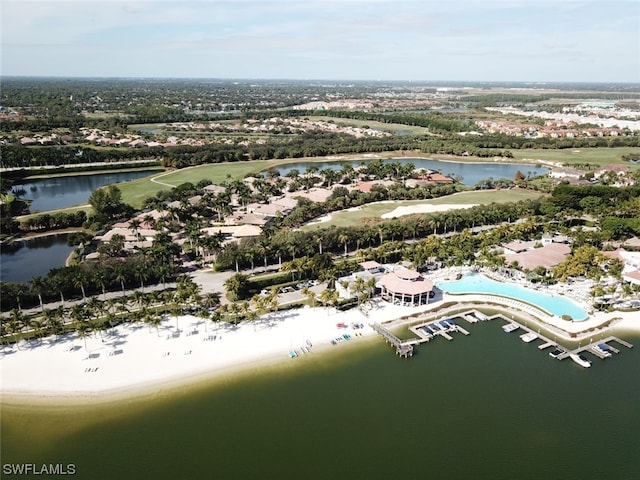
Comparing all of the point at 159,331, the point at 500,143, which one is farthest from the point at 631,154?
the point at 159,331

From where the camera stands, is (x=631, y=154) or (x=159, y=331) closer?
(x=159, y=331)

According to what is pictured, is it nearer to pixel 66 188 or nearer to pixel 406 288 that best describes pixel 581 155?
pixel 406 288

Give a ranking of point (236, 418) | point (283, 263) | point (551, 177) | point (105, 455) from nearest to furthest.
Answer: point (105, 455) → point (236, 418) → point (283, 263) → point (551, 177)

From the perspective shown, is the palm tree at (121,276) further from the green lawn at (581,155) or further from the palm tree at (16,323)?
the green lawn at (581,155)

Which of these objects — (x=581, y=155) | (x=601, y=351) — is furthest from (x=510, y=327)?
(x=581, y=155)

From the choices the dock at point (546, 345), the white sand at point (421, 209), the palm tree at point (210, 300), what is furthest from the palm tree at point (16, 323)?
the white sand at point (421, 209)

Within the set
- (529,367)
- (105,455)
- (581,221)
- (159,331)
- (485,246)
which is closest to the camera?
(105,455)

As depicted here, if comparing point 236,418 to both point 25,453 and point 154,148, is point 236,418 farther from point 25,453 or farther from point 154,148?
point 154,148
